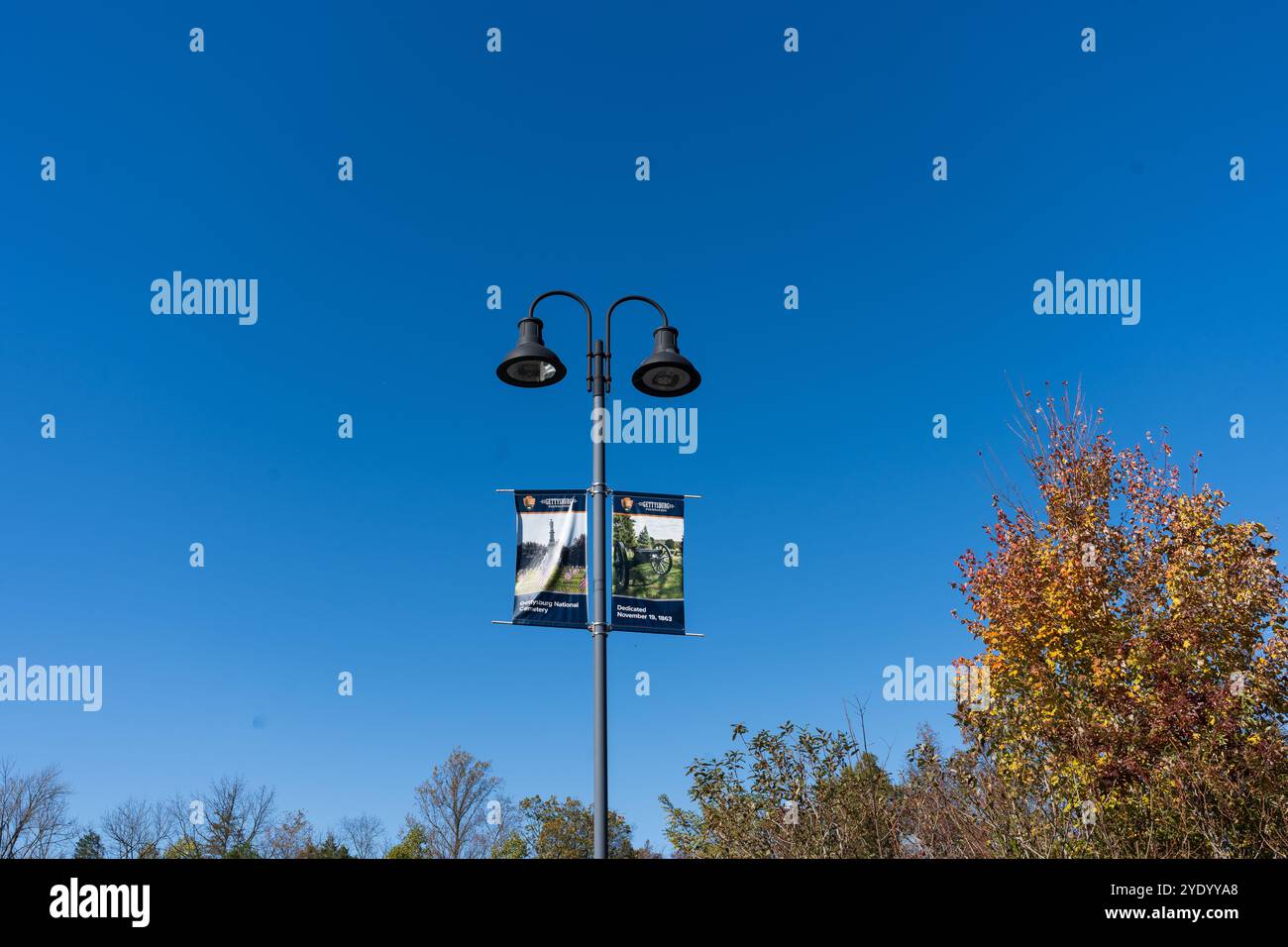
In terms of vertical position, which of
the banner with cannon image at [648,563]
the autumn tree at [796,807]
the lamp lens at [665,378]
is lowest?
A: the autumn tree at [796,807]

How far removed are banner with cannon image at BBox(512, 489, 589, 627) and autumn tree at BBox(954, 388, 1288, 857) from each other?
7.73 m

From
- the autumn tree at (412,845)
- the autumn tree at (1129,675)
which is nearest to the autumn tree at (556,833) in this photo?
the autumn tree at (412,845)

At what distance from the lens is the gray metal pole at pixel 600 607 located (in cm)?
877

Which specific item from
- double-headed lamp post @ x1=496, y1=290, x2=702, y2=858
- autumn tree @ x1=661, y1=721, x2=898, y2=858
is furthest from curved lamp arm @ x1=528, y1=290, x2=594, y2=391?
autumn tree @ x1=661, y1=721, x2=898, y2=858

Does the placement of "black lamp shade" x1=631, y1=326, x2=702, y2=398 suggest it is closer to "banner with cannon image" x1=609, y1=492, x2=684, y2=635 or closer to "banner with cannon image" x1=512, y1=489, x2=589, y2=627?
"banner with cannon image" x1=609, y1=492, x2=684, y2=635

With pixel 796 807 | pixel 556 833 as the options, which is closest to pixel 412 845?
pixel 556 833

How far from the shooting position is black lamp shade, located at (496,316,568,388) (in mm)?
10133

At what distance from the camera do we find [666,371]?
10578 millimetres

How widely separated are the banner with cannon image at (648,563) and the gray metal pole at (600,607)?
200 mm

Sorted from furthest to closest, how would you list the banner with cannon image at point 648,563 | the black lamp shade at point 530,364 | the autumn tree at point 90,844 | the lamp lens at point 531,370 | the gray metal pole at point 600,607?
the autumn tree at point 90,844 < the lamp lens at point 531,370 < the black lamp shade at point 530,364 < the banner with cannon image at point 648,563 < the gray metal pole at point 600,607

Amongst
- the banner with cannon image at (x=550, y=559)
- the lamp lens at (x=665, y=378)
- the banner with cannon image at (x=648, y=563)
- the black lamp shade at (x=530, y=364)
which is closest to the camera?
the banner with cannon image at (x=550, y=559)

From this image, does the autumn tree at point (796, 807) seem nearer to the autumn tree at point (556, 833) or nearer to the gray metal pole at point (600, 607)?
the gray metal pole at point (600, 607)

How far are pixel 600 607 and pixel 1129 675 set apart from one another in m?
13.2
